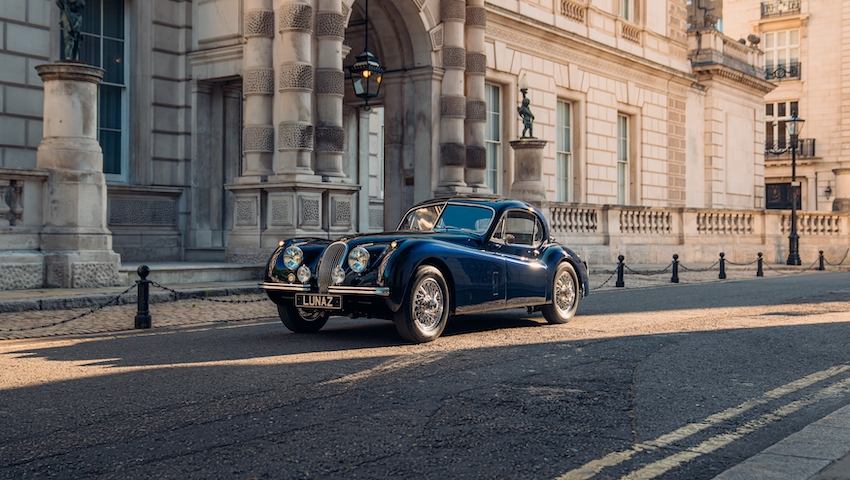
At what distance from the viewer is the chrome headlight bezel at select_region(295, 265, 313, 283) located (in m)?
9.16

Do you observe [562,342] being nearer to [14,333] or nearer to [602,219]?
[14,333]

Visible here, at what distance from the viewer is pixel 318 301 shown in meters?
8.99

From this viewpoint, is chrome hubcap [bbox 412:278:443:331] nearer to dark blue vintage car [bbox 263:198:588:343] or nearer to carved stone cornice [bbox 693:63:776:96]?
dark blue vintage car [bbox 263:198:588:343]

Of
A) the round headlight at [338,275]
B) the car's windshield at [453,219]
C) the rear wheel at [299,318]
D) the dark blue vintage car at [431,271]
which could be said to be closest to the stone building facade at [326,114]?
the rear wheel at [299,318]

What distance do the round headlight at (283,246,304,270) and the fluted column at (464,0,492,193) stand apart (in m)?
12.5

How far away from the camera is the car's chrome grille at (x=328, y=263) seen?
8.95 metres

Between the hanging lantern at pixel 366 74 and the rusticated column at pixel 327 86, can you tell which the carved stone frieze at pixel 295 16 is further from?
the hanging lantern at pixel 366 74

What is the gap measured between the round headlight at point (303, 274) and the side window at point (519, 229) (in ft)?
7.32

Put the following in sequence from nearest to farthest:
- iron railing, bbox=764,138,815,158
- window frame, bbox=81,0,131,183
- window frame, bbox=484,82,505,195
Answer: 1. window frame, bbox=81,0,131,183
2. window frame, bbox=484,82,505,195
3. iron railing, bbox=764,138,815,158

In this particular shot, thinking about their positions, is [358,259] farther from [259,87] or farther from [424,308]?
[259,87]

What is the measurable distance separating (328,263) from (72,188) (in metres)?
6.51

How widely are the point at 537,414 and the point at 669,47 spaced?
97.5ft

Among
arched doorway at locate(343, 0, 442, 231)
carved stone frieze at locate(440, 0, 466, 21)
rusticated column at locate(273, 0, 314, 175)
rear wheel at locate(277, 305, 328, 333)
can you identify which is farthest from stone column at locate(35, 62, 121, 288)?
carved stone frieze at locate(440, 0, 466, 21)

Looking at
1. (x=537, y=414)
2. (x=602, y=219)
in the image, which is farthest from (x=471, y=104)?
(x=537, y=414)
